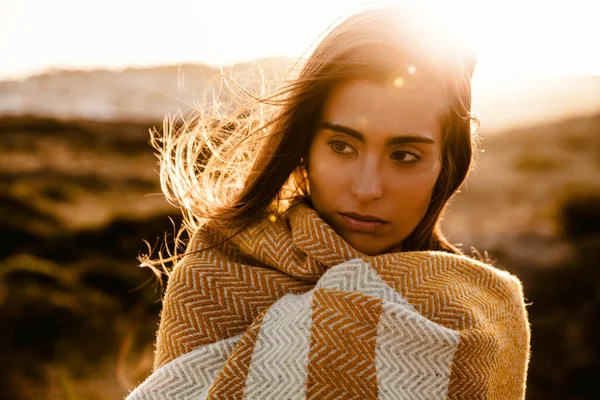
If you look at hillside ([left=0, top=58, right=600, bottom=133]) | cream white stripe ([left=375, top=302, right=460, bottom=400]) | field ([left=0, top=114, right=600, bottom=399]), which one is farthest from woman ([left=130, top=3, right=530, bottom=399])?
hillside ([left=0, top=58, right=600, bottom=133])

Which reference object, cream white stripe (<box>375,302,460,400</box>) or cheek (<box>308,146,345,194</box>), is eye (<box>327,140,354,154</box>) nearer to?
cheek (<box>308,146,345,194</box>)

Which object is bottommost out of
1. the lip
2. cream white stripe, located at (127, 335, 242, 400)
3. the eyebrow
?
cream white stripe, located at (127, 335, 242, 400)

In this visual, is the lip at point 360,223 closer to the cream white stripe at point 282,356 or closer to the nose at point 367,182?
the nose at point 367,182

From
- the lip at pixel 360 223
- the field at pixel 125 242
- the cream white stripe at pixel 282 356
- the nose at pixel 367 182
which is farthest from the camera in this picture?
the field at pixel 125 242

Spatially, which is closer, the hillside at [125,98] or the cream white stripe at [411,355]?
the cream white stripe at [411,355]

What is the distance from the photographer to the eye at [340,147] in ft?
6.26

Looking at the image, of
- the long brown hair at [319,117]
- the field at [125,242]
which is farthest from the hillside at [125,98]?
the long brown hair at [319,117]

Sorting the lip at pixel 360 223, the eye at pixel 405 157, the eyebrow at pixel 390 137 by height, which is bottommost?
the lip at pixel 360 223

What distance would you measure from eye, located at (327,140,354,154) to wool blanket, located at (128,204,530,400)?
0.24 m

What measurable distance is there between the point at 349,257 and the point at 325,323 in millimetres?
317

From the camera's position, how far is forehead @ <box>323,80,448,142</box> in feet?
6.04

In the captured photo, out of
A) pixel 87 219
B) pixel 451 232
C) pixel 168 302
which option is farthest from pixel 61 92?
pixel 168 302

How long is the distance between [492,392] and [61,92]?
7.97 m

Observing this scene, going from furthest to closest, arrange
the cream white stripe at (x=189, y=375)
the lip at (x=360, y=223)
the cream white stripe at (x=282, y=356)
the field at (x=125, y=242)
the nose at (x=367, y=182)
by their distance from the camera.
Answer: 1. the field at (x=125, y=242)
2. the lip at (x=360, y=223)
3. the nose at (x=367, y=182)
4. the cream white stripe at (x=189, y=375)
5. the cream white stripe at (x=282, y=356)
